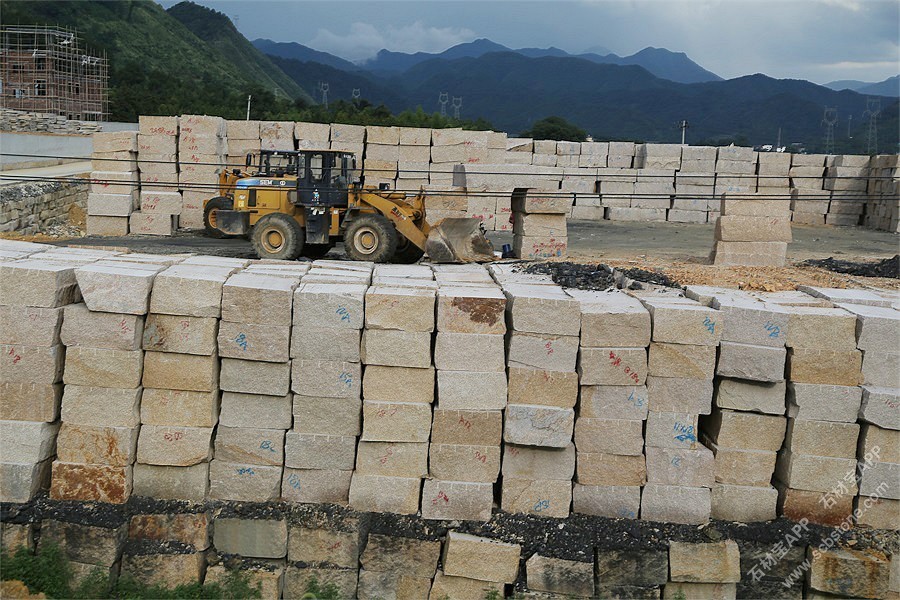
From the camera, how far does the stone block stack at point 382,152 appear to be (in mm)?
21391

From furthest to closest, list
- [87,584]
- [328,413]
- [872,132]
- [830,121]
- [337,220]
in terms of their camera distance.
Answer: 1. [872,132]
2. [830,121]
3. [337,220]
4. [328,413]
5. [87,584]

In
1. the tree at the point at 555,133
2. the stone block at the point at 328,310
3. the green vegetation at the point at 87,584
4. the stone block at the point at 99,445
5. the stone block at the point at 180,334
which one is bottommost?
the green vegetation at the point at 87,584

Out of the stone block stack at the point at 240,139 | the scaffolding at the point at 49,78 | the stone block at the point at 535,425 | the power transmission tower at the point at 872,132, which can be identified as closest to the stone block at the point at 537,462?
the stone block at the point at 535,425

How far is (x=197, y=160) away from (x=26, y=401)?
44.6ft

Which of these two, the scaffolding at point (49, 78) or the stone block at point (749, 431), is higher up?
the scaffolding at point (49, 78)

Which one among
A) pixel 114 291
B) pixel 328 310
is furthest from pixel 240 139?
pixel 328 310

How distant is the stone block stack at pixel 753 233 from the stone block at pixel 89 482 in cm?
1081

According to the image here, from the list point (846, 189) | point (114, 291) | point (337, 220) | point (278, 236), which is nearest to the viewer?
point (114, 291)

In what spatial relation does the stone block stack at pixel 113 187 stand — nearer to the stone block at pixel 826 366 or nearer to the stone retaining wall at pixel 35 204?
the stone retaining wall at pixel 35 204

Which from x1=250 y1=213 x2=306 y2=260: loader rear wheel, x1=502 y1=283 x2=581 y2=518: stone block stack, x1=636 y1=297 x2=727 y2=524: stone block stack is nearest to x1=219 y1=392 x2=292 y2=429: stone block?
x1=502 y1=283 x2=581 y2=518: stone block stack

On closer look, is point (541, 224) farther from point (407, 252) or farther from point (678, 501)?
point (678, 501)

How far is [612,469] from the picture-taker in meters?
7.31

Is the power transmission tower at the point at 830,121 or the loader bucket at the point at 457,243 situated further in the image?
the power transmission tower at the point at 830,121

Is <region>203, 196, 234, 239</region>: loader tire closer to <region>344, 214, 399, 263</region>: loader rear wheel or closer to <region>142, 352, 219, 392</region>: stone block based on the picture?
<region>344, 214, 399, 263</region>: loader rear wheel
